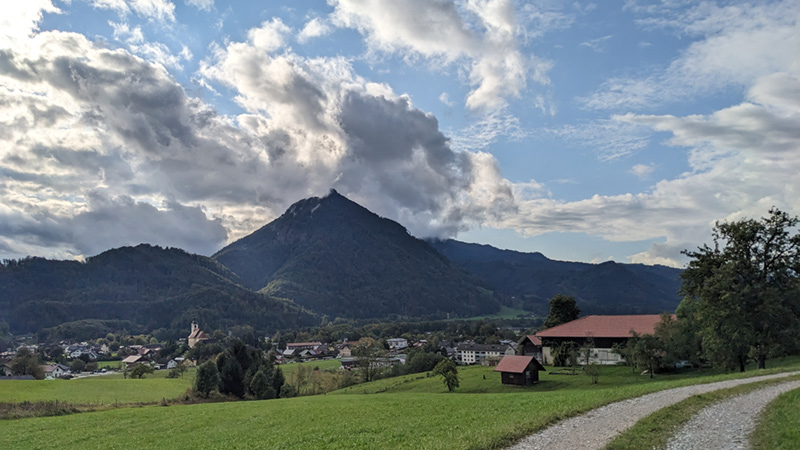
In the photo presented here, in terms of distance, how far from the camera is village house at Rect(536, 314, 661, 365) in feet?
217

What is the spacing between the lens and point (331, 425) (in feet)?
88.1

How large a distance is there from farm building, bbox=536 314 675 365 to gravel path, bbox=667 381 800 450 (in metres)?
42.7

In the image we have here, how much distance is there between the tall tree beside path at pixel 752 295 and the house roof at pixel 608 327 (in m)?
20.6

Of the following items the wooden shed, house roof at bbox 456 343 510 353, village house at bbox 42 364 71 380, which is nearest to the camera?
the wooden shed

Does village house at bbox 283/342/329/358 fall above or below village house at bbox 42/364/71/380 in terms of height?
above

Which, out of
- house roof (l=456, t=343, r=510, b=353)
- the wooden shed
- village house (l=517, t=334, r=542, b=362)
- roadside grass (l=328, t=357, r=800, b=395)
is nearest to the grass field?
roadside grass (l=328, t=357, r=800, b=395)

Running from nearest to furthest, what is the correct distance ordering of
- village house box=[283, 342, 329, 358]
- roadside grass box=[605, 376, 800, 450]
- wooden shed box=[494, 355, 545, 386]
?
roadside grass box=[605, 376, 800, 450]
wooden shed box=[494, 355, 545, 386]
village house box=[283, 342, 329, 358]

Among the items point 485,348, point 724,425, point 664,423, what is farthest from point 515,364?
point 485,348

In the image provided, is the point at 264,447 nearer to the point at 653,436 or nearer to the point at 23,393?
the point at 653,436

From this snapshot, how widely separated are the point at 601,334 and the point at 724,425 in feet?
177

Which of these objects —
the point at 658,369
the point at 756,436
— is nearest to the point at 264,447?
the point at 756,436

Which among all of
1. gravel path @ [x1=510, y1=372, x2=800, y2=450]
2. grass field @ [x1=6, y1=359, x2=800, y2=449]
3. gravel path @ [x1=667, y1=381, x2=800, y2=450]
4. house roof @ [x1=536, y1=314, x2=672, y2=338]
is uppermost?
house roof @ [x1=536, y1=314, x2=672, y2=338]

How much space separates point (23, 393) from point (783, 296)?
8046 centimetres

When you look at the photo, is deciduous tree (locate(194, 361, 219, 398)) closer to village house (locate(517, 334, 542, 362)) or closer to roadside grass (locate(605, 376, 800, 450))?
village house (locate(517, 334, 542, 362))
